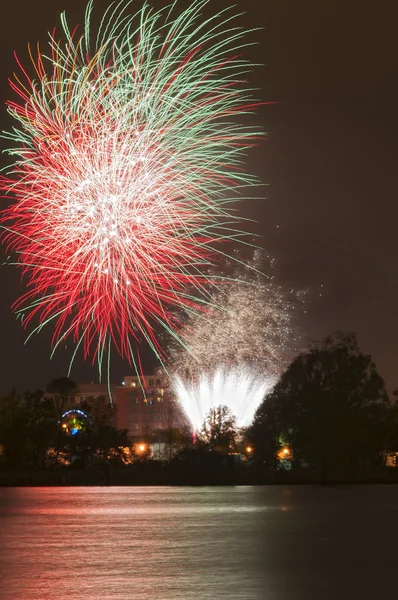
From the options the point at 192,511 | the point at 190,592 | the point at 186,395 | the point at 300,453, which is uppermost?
the point at 186,395

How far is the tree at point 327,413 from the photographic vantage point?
236ft

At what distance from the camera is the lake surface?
541 inches

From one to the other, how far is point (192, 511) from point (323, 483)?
38604 millimetres

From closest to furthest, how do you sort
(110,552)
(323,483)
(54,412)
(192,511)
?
(110,552) → (192,511) → (323,483) → (54,412)

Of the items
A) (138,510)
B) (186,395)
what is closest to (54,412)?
(186,395)

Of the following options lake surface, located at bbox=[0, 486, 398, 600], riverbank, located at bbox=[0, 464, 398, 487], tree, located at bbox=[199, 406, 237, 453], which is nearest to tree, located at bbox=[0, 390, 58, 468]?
riverbank, located at bbox=[0, 464, 398, 487]

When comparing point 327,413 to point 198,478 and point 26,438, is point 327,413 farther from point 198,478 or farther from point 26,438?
point 26,438

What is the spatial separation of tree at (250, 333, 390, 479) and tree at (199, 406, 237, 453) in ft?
9.50

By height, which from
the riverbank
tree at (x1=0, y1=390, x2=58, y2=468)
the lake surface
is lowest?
the lake surface

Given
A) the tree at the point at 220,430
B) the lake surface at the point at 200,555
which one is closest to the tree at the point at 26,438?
the tree at the point at 220,430

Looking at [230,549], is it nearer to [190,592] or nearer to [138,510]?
[190,592]

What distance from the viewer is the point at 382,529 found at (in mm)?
23734

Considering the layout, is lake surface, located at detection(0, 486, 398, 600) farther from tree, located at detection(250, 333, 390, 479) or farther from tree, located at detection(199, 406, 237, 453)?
tree, located at detection(199, 406, 237, 453)

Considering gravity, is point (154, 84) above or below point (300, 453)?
above
